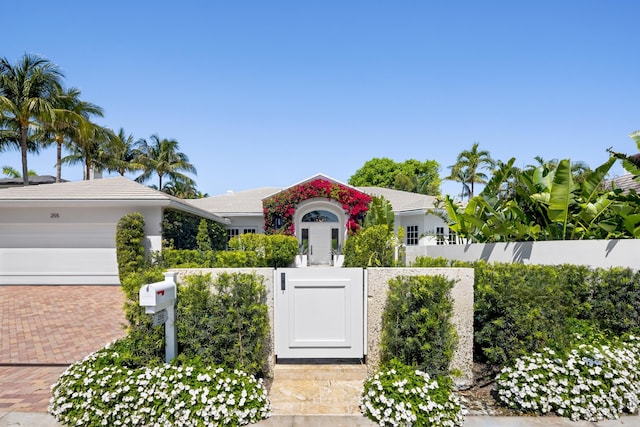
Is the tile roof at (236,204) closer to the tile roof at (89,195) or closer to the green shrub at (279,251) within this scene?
the tile roof at (89,195)

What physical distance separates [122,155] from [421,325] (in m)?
39.2

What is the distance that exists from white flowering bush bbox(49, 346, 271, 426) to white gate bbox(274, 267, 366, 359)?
2.82 feet

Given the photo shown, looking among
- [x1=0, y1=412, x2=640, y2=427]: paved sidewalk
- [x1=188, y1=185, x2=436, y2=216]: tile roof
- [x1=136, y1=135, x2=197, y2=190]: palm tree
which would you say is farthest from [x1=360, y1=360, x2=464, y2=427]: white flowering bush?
[x1=136, y1=135, x2=197, y2=190]: palm tree

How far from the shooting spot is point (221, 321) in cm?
412

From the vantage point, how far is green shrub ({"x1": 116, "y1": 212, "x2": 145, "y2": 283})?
1274cm

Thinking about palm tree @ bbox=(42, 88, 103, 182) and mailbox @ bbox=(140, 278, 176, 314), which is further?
palm tree @ bbox=(42, 88, 103, 182)

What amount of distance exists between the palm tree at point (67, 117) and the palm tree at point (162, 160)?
8.88m

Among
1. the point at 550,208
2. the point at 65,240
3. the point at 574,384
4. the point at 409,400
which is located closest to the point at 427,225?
the point at 550,208

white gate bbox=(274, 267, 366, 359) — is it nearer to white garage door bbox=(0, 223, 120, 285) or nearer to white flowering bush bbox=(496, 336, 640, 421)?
white flowering bush bbox=(496, 336, 640, 421)

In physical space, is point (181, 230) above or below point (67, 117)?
below

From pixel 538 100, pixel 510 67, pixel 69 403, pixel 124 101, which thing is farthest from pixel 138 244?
pixel 538 100

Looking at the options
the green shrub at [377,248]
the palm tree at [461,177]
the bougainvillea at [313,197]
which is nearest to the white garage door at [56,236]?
the bougainvillea at [313,197]

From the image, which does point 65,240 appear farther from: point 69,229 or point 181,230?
point 181,230

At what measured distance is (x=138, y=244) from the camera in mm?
12953
